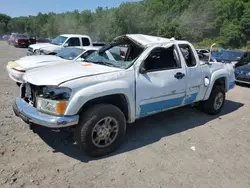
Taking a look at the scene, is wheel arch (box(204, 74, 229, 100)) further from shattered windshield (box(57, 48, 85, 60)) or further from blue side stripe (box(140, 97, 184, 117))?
shattered windshield (box(57, 48, 85, 60))

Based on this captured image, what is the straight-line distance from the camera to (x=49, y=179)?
10.5 ft

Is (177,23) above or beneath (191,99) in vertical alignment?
above

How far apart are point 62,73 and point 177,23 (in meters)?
63.6

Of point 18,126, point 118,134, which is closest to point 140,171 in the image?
point 118,134

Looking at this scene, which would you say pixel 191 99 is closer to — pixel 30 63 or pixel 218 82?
pixel 218 82

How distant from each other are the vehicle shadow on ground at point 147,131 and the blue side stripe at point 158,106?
51 centimetres

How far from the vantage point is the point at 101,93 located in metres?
3.63

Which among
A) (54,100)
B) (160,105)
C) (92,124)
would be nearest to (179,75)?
(160,105)

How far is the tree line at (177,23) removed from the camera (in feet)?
203

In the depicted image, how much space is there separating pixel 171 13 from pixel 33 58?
248 feet

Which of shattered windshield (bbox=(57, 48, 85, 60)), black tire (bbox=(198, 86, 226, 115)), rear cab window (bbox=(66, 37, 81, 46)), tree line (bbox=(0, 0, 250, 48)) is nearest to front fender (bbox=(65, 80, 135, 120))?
black tire (bbox=(198, 86, 226, 115))

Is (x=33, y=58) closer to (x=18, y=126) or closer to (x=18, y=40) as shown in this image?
(x=18, y=126)

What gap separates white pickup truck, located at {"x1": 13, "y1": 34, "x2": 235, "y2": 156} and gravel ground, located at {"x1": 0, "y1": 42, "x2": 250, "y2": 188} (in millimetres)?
378

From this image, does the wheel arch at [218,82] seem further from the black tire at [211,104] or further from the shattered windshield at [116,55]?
the shattered windshield at [116,55]
